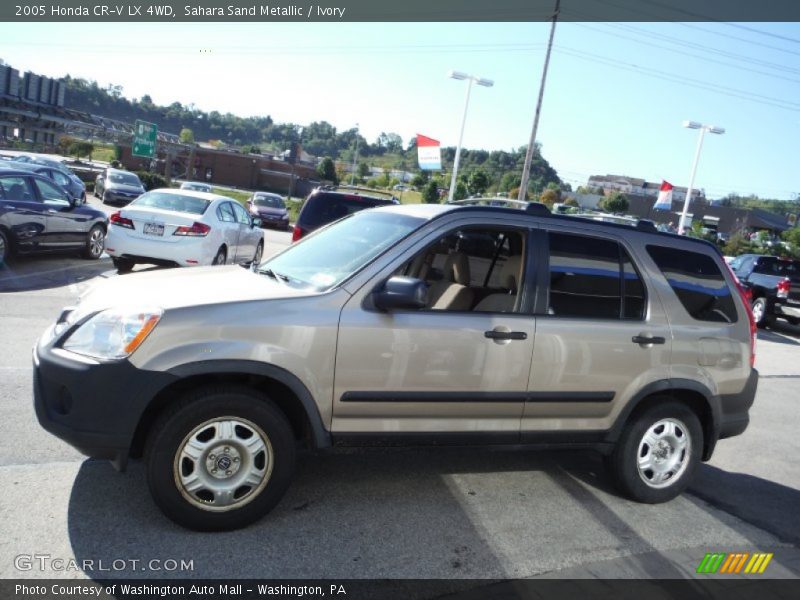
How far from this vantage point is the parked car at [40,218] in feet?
34.1

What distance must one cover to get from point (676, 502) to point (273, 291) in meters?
3.24

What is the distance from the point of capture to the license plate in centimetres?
1050

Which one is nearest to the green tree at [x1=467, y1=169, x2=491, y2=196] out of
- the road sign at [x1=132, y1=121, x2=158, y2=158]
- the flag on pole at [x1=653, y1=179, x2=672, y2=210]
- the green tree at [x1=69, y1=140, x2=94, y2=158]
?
the flag on pole at [x1=653, y1=179, x2=672, y2=210]

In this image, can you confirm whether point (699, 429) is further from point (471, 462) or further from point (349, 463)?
point (349, 463)

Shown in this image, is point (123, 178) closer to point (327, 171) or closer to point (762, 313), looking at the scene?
point (762, 313)

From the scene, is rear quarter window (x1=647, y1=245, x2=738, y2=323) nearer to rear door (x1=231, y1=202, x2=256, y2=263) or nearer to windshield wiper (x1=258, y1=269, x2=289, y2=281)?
windshield wiper (x1=258, y1=269, x2=289, y2=281)

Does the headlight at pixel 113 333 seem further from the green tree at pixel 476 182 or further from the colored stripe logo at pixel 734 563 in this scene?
the green tree at pixel 476 182

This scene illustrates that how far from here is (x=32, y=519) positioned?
3303 mm

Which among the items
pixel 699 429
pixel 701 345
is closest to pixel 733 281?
pixel 701 345

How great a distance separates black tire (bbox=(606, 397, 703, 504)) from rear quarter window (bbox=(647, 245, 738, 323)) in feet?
2.32

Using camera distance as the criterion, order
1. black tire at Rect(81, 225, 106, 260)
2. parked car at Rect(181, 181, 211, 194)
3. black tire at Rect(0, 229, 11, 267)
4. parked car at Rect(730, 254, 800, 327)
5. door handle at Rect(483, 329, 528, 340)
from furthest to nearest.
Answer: parked car at Rect(181, 181, 211, 194)
parked car at Rect(730, 254, 800, 327)
black tire at Rect(81, 225, 106, 260)
black tire at Rect(0, 229, 11, 267)
door handle at Rect(483, 329, 528, 340)

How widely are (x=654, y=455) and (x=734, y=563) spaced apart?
2.75 ft

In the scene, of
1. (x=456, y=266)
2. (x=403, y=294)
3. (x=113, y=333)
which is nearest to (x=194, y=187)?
(x=456, y=266)

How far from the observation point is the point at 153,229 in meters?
10.5
